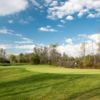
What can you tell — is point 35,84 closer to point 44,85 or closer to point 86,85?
point 44,85

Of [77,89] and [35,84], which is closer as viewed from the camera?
[77,89]

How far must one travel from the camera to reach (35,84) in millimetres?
12125

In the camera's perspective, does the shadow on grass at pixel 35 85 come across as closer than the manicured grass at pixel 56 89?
No

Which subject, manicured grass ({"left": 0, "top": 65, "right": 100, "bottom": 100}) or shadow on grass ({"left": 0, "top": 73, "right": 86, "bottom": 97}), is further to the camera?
shadow on grass ({"left": 0, "top": 73, "right": 86, "bottom": 97})

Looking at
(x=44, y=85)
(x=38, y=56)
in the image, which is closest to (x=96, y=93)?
(x=44, y=85)

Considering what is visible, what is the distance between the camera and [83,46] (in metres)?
56.2

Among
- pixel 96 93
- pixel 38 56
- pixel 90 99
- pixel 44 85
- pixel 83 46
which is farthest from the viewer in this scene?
pixel 38 56

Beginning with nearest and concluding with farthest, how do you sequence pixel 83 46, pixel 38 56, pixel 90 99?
1. pixel 90 99
2. pixel 83 46
3. pixel 38 56

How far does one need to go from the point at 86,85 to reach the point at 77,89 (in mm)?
786

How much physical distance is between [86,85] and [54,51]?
59.2m

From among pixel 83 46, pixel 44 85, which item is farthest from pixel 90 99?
pixel 83 46

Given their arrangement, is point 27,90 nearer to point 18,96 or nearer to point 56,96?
point 18,96

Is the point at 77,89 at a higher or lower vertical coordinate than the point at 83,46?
lower

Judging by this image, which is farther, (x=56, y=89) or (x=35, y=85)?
(x=35, y=85)
